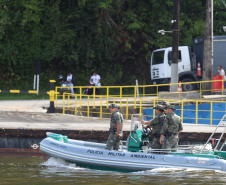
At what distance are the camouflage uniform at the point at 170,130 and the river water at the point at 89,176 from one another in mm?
660

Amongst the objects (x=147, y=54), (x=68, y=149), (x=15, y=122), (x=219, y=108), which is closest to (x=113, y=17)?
(x=147, y=54)

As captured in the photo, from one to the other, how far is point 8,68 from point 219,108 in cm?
1745

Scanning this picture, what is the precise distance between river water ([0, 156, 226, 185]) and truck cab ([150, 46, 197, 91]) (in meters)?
19.0

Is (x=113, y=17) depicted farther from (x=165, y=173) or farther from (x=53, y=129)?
(x=165, y=173)

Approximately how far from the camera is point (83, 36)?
129ft

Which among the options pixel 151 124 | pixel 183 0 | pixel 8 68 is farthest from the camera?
pixel 183 0

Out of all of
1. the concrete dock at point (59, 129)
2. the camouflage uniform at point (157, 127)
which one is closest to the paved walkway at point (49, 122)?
the concrete dock at point (59, 129)

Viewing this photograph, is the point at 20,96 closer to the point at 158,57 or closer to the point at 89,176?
the point at 158,57

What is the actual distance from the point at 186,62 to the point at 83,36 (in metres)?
8.56

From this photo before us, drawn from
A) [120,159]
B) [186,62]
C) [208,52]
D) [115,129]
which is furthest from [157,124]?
[186,62]

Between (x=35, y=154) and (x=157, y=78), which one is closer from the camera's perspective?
(x=35, y=154)

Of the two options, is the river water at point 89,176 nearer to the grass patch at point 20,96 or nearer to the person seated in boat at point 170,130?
the person seated in boat at point 170,130

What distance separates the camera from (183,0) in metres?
41.9

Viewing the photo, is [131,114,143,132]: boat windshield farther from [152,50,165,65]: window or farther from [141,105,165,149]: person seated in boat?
[152,50,165,65]: window
